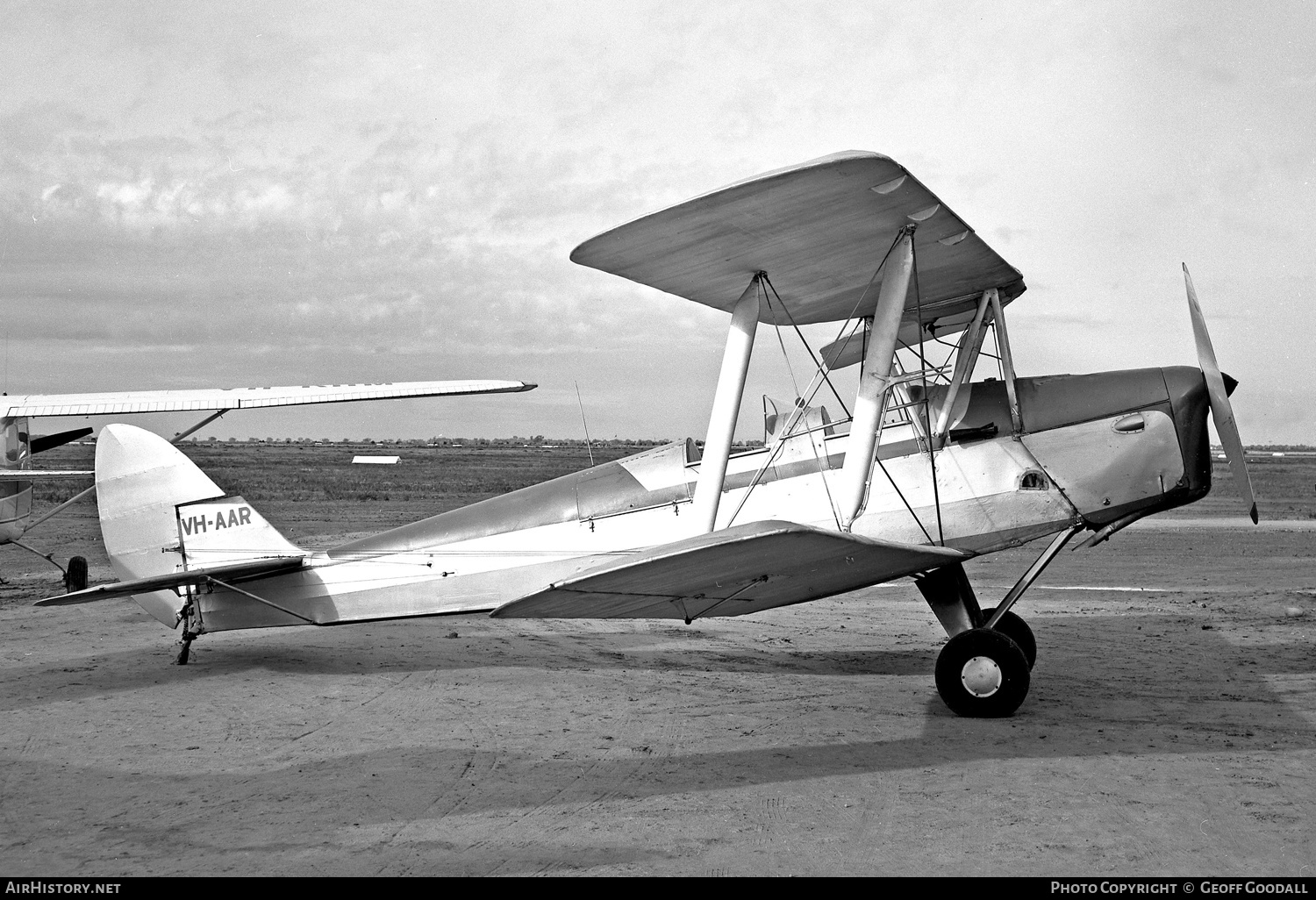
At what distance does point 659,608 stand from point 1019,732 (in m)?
2.35

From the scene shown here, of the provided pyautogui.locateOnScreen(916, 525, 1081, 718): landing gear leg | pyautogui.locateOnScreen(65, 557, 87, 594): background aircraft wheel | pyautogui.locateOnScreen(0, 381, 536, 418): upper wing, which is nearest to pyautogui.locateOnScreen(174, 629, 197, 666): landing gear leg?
pyautogui.locateOnScreen(0, 381, 536, 418): upper wing

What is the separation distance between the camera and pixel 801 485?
7.11 metres

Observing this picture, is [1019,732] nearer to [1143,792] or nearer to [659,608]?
[1143,792]

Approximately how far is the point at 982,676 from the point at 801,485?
1741mm

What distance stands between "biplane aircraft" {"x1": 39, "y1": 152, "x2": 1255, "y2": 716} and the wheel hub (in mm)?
20

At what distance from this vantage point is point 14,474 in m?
13.7

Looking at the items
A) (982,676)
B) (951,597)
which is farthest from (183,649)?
(982,676)

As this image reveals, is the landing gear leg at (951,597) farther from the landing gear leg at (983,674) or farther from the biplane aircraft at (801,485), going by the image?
the landing gear leg at (983,674)

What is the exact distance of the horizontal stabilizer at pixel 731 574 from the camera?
196 inches

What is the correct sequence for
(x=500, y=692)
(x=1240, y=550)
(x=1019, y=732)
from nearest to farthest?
(x=1019, y=732) < (x=500, y=692) < (x=1240, y=550)

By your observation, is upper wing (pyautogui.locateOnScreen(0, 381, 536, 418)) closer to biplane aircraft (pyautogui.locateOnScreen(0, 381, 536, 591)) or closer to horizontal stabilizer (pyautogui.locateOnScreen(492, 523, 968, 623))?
biplane aircraft (pyautogui.locateOnScreen(0, 381, 536, 591))

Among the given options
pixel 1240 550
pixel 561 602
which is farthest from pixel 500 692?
pixel 1240 550

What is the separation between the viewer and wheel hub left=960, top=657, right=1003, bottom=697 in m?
6.45

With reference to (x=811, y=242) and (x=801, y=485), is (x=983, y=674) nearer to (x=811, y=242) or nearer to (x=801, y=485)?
(x=801, y=485)
